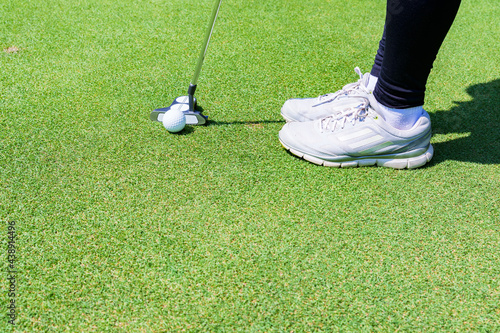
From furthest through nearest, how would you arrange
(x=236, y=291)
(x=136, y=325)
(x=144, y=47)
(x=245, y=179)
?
(x=144, y=47)
(x=245, y=179)
(x=236, y=291)
(x=136, y=325)

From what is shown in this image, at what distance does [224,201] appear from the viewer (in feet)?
5.18

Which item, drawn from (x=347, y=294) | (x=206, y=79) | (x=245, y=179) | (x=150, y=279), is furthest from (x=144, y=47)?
(x=347, y=294)

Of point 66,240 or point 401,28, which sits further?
point 401,28

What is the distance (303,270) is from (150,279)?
47cm

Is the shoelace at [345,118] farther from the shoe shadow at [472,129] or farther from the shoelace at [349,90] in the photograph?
the shoe shadow at [472,129]

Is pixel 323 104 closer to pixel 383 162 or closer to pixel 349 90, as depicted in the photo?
pixel 349 90

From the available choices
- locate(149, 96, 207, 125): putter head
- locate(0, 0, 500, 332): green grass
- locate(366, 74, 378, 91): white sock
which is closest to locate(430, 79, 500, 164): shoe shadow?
locate(0, 0, 500, 332): green grass

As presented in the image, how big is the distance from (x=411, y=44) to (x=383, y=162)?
1.69ft

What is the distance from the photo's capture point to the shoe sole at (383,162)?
1.81m

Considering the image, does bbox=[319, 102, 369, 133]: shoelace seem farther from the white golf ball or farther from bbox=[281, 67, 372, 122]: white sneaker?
the white golf ball

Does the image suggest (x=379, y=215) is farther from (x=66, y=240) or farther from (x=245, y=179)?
(x=66, y=240)

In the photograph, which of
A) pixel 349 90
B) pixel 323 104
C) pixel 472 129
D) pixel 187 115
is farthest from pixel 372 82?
pixel 187 115

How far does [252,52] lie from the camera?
2658 millimetres

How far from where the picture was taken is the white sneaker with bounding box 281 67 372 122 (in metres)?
1.96
